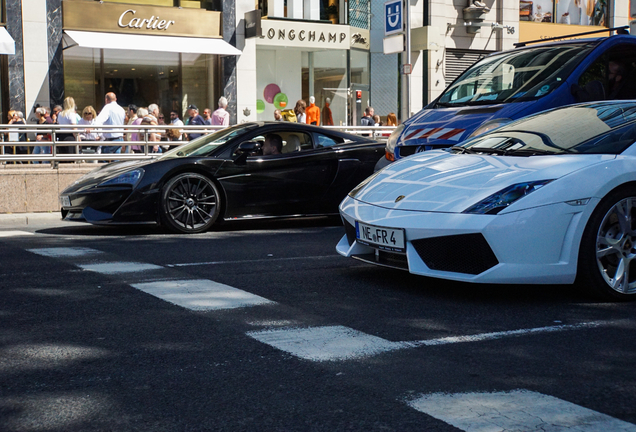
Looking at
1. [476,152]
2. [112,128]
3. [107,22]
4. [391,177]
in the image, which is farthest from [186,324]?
[107,22]

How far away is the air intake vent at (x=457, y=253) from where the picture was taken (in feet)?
16.1

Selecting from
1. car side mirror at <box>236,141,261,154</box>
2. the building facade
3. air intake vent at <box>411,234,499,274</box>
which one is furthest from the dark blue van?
the building facade

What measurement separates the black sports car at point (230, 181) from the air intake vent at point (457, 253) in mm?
4510

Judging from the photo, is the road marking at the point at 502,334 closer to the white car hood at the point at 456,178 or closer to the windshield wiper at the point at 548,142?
the white car hood at the point at 456,178

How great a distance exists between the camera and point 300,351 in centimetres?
392

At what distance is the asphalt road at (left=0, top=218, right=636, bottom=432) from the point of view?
120 inches

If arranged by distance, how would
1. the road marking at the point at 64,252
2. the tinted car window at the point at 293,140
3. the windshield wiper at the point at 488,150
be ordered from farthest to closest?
the tinted car window at the point at 293,140 < the road marking at the point at 64,252 < the windshield wiper at the point at 488,150

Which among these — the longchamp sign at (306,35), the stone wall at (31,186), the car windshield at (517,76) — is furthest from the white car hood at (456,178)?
the longchamp sign at (306,35)

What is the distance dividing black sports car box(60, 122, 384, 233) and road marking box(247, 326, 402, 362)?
494cm

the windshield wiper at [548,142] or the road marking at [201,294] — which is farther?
the windshield wiper at [548,142]

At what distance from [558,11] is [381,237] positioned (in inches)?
1002

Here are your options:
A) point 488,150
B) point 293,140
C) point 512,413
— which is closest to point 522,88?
point 293,140

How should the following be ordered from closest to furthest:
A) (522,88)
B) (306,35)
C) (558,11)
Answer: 1. (522,88)
2. (306,35)
3. (558,11)

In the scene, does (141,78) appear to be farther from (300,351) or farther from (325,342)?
(300,351)
